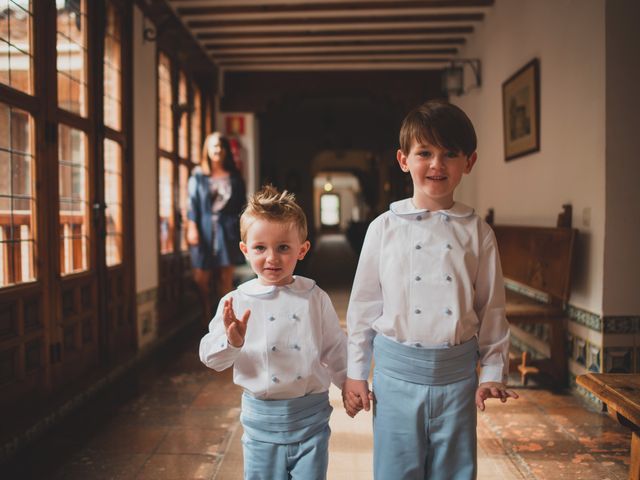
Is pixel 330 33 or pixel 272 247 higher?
pixel 330 33

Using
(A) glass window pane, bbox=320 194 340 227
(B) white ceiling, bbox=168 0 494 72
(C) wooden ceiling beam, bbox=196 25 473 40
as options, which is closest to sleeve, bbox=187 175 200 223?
(B) white ceiling, bbox=168 0 494 72

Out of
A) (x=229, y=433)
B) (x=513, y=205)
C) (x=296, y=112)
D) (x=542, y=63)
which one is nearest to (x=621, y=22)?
(x=542, y=63)

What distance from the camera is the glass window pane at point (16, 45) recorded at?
8.63ft

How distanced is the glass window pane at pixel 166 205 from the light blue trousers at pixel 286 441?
3.95 meters

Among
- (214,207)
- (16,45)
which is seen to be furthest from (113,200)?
(16,45)

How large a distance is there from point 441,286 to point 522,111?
3.34 metres

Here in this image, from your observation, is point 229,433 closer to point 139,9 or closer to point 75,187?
point 75,187

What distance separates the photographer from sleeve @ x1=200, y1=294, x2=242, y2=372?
1417mm

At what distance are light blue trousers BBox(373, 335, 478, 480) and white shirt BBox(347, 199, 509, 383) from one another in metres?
0.04

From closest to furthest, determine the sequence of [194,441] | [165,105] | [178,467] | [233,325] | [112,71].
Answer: [233,325], [178,467], [194,441], [112,71], [165,105]

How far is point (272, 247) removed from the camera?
145 centimetres

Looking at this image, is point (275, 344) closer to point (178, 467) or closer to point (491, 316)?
point (491, 316)

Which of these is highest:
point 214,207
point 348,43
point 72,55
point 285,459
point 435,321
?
point 348,43

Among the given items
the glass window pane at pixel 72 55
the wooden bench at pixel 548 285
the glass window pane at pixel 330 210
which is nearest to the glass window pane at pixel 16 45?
the glass window pane at pixel 72 55
